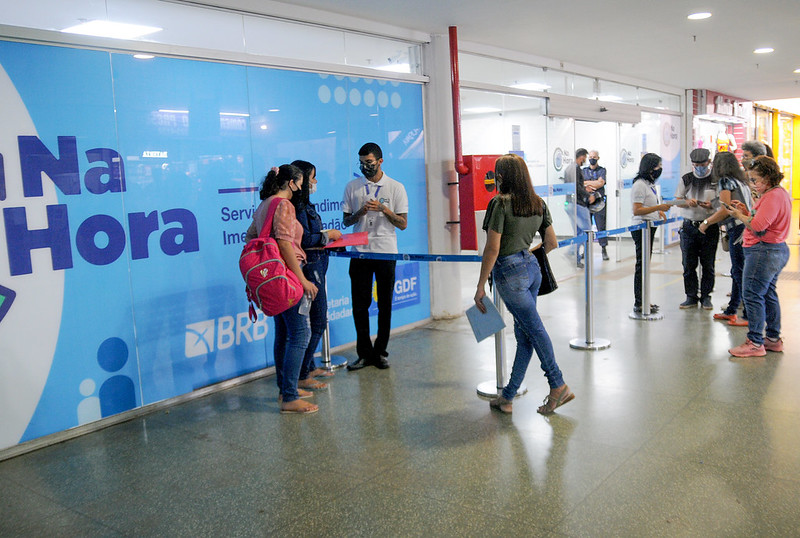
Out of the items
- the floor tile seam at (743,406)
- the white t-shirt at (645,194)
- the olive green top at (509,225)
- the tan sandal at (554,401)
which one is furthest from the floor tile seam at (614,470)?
the white t-shirt at (645,194)

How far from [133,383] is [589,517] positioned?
9.65 ft

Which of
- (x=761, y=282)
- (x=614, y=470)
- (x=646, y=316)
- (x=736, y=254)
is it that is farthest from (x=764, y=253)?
(x=614, y=470)

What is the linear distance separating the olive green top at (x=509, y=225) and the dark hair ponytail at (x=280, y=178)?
1204 millimetres

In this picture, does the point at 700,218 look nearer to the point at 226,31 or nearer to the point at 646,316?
the point at 646,316

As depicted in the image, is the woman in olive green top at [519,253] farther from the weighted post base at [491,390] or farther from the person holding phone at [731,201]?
the person holding phone at [731,201]

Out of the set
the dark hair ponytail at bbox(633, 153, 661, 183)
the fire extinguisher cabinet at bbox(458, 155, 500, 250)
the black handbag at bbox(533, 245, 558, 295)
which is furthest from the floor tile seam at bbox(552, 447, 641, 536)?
the fire extinguisher cabinet at bbox(458, 155, 500, 250)

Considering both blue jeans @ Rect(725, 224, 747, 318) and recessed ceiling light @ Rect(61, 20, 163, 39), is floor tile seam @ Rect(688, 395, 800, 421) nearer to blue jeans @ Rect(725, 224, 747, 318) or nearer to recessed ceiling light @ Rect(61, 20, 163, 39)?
blue jeans @ Rect(725, 224, 747, 318)

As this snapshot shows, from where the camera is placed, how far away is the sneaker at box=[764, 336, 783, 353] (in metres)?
4.96

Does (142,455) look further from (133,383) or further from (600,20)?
(600,20)

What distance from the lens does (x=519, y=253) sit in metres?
3.67

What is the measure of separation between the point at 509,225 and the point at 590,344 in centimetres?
215

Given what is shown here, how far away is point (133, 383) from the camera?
4289 mm

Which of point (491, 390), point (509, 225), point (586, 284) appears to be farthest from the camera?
point (586, 284)

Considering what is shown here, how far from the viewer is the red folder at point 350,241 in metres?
4.48
